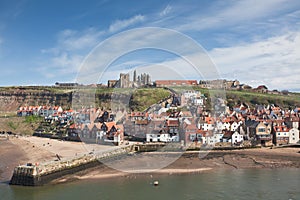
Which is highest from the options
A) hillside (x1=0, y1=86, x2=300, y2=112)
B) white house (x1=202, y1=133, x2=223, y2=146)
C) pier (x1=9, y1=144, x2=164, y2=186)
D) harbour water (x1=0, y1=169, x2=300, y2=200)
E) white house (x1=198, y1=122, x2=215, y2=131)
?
hillside (x1=0, y1=86, x2=300, y2=112)

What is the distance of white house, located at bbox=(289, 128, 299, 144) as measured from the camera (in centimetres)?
3962

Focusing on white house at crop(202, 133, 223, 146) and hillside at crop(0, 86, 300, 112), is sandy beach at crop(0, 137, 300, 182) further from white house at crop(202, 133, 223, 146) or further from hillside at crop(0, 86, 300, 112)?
hillside at crop(0, 86, 300, 112)

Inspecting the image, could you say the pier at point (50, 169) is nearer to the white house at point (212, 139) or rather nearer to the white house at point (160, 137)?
the white house at point (160, 137)

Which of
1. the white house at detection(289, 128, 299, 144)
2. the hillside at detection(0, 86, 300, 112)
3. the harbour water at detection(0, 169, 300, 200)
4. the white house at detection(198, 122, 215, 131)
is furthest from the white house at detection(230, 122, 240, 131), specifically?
the hillside at detection(0, 86, 300, 112)

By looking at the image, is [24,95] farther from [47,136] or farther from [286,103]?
[286,103]

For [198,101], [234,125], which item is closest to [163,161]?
[234,125]

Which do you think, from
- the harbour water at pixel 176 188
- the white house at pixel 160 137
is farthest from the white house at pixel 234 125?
the harbour water at pixel 176 188

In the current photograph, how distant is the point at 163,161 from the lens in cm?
3078

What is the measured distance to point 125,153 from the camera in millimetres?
34500

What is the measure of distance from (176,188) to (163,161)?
9.60 m

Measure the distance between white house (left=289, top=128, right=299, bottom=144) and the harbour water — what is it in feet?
51.2

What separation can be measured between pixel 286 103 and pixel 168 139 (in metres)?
46.6

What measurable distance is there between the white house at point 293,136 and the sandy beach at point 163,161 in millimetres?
3736

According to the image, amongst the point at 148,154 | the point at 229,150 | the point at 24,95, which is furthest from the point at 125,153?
the point at 24,95
